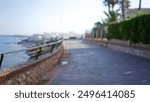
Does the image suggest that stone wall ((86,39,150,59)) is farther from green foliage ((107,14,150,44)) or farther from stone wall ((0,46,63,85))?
stone wall ((0,46,63,85))

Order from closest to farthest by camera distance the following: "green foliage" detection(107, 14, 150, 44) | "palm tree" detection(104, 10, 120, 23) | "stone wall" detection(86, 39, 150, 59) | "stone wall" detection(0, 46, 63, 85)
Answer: "stone wall" detection(0, 46, 63, 85), "stone wall" detection(86, 39, 150, 59), "green foliage" detection(107, 14, 150, 44), "palm tree" detection(104, 10, 120, 23)

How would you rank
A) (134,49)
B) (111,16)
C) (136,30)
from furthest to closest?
(111,16) < (136,30) < (134,49)

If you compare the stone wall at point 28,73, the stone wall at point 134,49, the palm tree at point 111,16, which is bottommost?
the stone wall at point 134,49

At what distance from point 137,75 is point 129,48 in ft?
38.5

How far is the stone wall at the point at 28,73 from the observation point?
8.97m

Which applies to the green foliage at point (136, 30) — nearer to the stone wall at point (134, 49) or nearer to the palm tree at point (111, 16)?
the stone wall at point (134, 49)

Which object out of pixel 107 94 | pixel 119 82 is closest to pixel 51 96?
pixel 107 94

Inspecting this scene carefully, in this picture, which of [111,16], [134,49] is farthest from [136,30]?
[111,16]

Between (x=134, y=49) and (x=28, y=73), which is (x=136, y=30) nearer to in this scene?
(x=134, y=49)

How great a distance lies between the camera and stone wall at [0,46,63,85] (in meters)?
8.97

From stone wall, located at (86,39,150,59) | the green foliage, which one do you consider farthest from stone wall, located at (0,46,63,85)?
the green foliage

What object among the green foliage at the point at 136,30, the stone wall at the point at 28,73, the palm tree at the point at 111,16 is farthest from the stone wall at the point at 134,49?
the palm tree at the point at 111,16

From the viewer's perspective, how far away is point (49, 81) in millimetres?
12539

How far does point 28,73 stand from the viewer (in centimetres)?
1113
